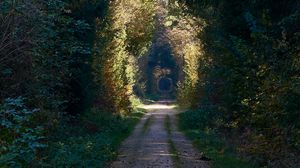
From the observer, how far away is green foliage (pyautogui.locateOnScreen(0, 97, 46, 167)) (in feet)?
26.3

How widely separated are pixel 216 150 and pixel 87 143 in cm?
482

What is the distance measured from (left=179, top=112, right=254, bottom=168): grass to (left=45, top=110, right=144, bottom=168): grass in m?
3.24

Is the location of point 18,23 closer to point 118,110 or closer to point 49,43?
point 49,43

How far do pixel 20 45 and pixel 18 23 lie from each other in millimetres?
572

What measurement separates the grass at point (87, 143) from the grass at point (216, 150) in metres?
3.24

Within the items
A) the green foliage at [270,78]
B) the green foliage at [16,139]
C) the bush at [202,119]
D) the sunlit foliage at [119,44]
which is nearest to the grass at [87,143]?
the green foliage at [16,139]

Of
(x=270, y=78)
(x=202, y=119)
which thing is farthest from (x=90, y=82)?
(x=270, y=78)

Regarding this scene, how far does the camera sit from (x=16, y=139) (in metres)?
8.48

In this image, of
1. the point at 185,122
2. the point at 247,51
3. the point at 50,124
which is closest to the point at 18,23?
the point at 50,124

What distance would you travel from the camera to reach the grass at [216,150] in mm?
14320

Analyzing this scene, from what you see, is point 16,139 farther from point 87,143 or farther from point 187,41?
point 187,41

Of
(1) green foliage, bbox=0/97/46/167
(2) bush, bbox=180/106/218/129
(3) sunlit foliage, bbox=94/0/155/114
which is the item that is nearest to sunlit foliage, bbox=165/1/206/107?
(3) sunlit foliage, bbox=94/0/155/114

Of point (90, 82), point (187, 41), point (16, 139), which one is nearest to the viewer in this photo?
point (16, 139)

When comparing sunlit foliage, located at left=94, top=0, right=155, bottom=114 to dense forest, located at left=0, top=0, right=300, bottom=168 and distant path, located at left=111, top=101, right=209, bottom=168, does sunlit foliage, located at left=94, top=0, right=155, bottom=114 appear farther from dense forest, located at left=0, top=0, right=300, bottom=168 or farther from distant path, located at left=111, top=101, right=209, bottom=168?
distant path, located at left=111, top=101, right=209, bottom=168
